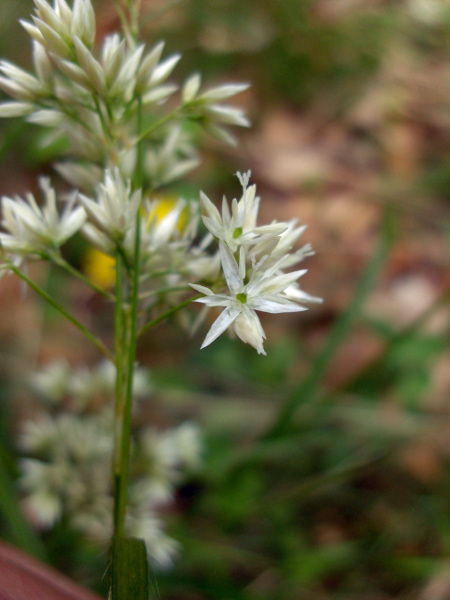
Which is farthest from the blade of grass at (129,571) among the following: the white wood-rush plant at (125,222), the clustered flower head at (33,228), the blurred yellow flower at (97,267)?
the blurred yellow flower at (97,267)

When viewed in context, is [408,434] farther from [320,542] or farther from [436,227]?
[436,227]

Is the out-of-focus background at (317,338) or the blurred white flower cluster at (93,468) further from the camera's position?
the out-of-focus background at (317,338)

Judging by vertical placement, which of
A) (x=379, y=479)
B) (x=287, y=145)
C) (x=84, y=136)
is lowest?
(x=379, y=479)

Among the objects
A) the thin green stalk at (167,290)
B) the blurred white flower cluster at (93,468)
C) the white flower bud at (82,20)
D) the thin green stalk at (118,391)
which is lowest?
the blurred white flower cluster at (93,468)

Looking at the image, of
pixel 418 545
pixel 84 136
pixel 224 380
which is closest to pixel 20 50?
pixel 224 380

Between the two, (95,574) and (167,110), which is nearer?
(95,574)

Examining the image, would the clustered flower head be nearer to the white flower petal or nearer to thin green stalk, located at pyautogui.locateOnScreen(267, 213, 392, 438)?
the white flower petal

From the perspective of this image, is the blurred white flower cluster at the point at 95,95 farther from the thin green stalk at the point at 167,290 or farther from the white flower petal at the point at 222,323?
the white flower petal at the point at 222,323

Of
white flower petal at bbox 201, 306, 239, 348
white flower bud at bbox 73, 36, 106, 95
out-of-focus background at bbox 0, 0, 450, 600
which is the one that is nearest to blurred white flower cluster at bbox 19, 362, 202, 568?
out-of-focus background at bbox 0, 0, 450, 600
